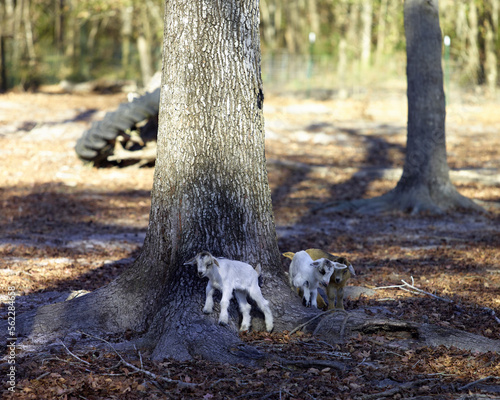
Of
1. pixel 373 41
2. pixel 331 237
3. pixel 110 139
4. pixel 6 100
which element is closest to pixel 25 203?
pixel 110 139

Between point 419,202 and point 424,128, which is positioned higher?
point 424,128

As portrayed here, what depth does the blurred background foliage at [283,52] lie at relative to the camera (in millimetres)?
28906

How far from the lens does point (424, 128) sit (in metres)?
11.9

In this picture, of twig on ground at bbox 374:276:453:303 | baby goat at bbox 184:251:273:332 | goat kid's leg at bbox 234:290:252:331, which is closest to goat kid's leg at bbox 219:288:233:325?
baby goat at bbox 184:251:273:332

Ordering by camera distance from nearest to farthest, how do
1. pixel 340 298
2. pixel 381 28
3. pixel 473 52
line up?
pixel 340 298, pixel 473 52, pixel 381 28

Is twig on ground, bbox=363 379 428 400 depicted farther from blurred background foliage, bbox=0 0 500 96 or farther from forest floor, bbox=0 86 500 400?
blurred background foliage, bbox=0 0 500 96

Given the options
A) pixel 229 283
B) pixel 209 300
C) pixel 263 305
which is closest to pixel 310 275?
pixel 263 305

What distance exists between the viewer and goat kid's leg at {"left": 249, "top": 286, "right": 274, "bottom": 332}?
4.91m

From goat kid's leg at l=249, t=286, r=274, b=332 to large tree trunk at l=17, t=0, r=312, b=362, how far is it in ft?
0.41

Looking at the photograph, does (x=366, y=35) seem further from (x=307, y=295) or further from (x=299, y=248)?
(x=307, y=295)

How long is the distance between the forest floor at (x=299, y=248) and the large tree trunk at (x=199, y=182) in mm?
520

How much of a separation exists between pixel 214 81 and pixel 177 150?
0.73 metres

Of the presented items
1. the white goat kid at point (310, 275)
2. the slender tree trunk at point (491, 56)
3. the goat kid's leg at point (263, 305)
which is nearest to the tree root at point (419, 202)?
the white goat kid at point (310, 275)

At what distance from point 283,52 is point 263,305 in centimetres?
3393
